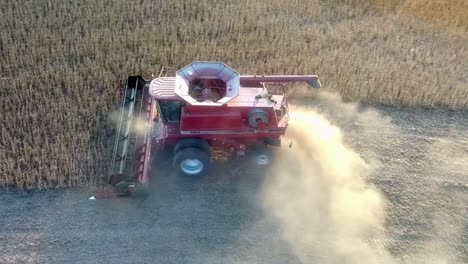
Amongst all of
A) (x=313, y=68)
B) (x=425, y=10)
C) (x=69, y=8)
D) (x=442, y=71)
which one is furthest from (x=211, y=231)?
(x=425, y=10)

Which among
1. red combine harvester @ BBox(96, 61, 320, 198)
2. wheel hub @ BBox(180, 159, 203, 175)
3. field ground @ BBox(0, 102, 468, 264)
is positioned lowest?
field ground @ BBox(0, 102, 468, 264)

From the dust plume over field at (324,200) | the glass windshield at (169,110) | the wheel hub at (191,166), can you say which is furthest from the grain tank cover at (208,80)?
the dust plume over field at (324,200)

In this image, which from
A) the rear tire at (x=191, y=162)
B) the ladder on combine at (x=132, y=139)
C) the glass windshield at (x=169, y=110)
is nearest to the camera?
the ladder on combine at (x=132, y=139)

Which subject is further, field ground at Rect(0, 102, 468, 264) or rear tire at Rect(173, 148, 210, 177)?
rear tire at Rect(173, 148, 210, 177)

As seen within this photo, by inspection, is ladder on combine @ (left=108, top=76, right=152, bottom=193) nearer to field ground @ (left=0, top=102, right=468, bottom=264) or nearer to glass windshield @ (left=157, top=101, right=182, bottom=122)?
field ground @ (left=0, top=102, right=468, bottom=264)

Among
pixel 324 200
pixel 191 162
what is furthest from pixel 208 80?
pixel 324 200

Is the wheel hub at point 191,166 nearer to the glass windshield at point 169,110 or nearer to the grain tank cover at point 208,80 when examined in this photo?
the glass windshield at point 169,110

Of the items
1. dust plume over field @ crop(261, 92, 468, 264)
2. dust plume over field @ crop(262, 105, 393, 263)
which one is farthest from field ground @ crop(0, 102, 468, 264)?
dust plume over field @ crop(262, 105, 393, 263)
